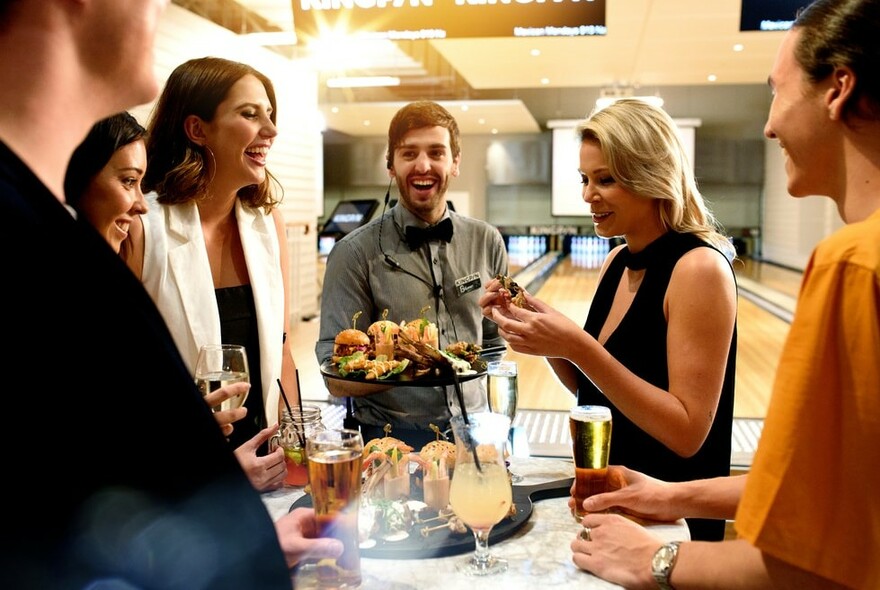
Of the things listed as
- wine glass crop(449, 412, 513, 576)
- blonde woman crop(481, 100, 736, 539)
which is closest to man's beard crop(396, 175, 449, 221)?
blonde woman crop(481, 100, 736, 539)

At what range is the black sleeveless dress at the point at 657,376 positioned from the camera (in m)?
1.81

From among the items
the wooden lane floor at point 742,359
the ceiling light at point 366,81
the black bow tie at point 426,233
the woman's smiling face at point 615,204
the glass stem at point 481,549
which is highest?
the ceiling light at point 366,81

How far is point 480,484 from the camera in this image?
121 cm

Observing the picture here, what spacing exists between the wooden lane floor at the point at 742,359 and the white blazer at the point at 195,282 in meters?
3.16

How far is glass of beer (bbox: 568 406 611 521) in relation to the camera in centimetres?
135

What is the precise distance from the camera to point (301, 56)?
28.9 ft

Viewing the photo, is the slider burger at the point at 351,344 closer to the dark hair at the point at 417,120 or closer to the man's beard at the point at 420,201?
the man's beard at the point at 420,201

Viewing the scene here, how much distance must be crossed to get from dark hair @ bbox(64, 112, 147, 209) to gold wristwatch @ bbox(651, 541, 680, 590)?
1.66m

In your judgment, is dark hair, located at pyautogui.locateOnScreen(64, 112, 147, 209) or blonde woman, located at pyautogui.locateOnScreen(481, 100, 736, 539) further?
dark hair, located at pyautogui.locateOnScreen(64, 112, 147, 209)

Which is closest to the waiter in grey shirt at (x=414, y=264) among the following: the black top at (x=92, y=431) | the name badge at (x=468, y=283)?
the name badge at (x=468, y=283)

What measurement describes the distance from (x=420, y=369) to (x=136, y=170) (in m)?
0.94

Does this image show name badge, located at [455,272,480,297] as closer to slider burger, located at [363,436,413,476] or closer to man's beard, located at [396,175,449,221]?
man's beard, located at [396,175,449,221]

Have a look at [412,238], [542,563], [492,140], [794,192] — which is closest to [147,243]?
[412,238]

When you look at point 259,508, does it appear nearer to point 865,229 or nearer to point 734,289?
point 865,229
